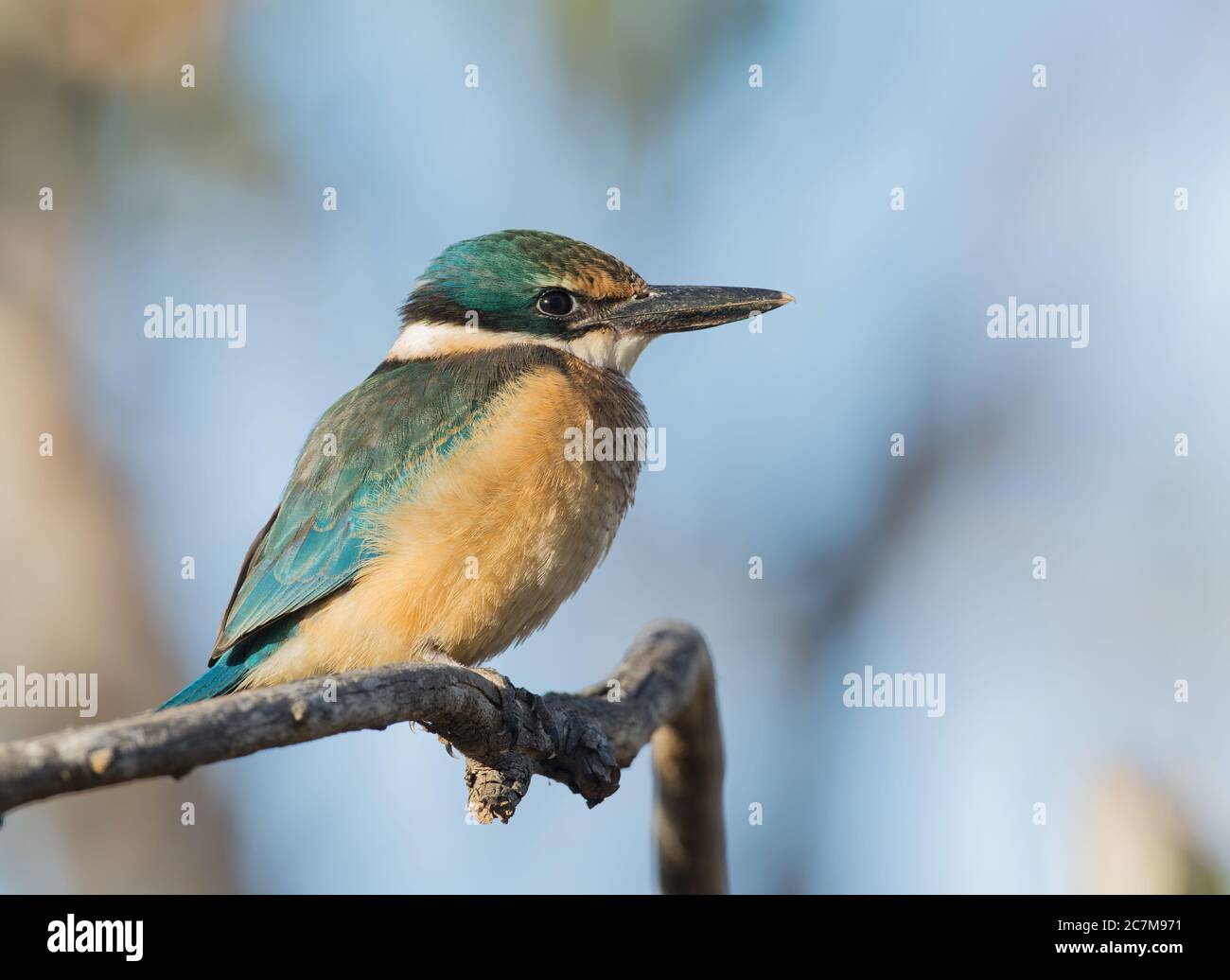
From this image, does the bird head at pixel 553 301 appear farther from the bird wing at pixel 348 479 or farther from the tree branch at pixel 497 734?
the tree branch at pixel 497 734

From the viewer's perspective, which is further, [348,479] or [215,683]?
[348,479]

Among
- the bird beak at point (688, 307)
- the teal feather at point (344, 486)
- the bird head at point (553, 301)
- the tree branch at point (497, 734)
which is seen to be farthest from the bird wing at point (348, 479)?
the tree branch at point (497, 734)

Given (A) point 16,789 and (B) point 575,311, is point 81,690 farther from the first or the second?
(A) point 16,789

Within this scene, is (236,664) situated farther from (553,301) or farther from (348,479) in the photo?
(553,301)

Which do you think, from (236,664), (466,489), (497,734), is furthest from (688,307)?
(497,734)

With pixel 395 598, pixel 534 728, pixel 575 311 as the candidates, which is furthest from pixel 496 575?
pixel 575 311

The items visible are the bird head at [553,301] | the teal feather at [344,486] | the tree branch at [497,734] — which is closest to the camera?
the tree branch at [497,734]
